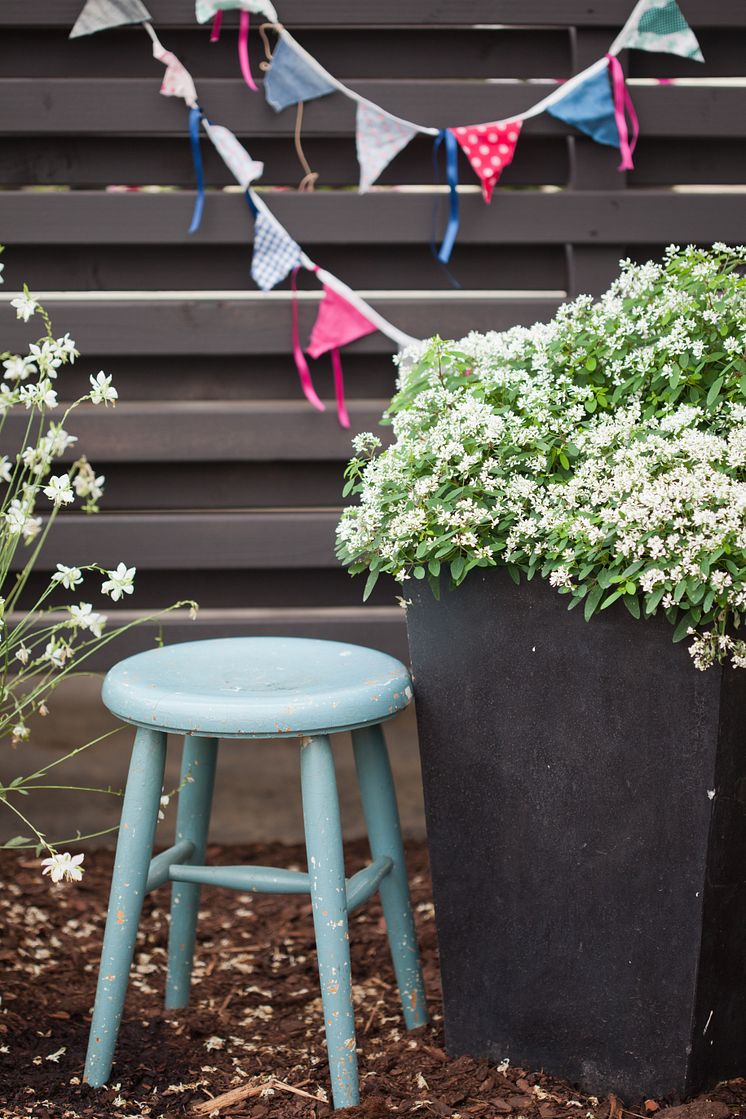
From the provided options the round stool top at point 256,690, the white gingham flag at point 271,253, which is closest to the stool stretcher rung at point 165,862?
the round stool top at point 256,690

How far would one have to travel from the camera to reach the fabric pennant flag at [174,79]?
230 cm

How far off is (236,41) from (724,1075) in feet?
6.91

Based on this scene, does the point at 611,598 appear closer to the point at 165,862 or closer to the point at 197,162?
the point at 165,862

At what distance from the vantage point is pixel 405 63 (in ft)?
7.83

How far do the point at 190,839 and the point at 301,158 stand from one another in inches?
54.8

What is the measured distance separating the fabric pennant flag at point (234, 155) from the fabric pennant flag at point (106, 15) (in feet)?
0.83

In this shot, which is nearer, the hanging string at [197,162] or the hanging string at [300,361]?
the hanging string at [197,162]

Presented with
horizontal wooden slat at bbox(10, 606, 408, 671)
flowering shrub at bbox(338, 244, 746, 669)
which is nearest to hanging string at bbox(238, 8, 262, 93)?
flowering shrub at bbox(338, 244, 746, 669)

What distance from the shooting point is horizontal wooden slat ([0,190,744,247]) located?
2375mm

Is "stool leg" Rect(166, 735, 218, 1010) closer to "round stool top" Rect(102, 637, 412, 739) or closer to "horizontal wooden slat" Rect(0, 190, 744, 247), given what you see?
"round stool top" Rect(102, 637, 412, 739)

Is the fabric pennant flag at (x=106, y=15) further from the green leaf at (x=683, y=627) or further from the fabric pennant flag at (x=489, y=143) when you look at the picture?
the green leaf at (x=683, y=627)

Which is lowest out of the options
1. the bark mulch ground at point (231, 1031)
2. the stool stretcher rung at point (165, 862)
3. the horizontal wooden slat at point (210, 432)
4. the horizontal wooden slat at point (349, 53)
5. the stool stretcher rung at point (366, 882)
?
the bark mulch ground at point (231, 1031)

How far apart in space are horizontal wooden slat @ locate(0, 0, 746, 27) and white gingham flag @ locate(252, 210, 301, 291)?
0.40 meters

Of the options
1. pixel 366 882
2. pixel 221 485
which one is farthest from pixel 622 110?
pixel 366 882
